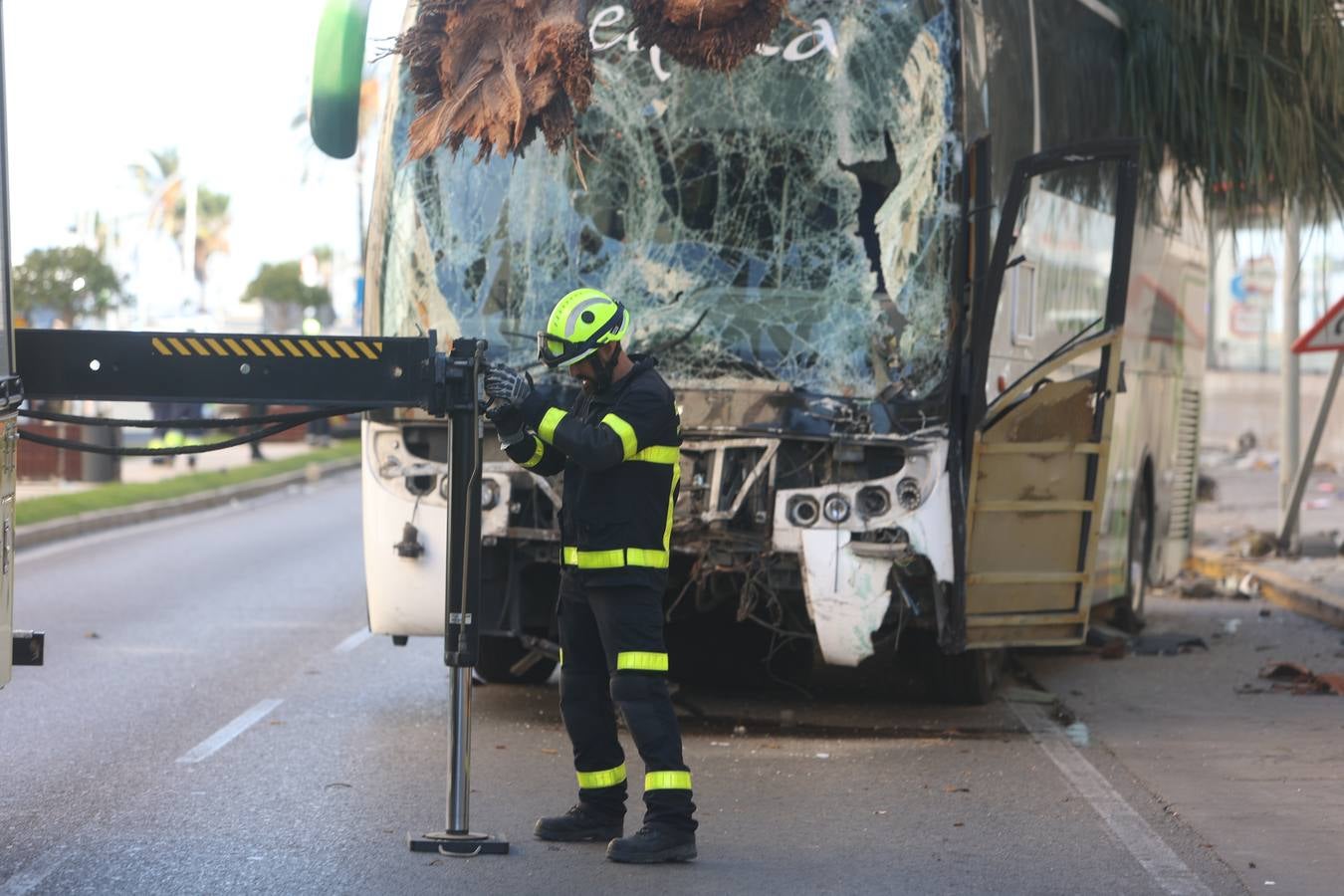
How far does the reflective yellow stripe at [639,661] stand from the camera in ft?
20.5

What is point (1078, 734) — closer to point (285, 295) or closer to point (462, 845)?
point (462, 845)

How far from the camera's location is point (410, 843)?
6301 mm

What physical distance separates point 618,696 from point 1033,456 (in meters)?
3.09

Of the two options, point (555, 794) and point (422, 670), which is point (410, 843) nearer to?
point (555, 794)

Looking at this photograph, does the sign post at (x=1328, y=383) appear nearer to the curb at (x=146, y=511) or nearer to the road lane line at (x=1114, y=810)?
the road lane line at (x=1114, y=810)

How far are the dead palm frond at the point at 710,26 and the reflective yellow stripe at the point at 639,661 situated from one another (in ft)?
9.16

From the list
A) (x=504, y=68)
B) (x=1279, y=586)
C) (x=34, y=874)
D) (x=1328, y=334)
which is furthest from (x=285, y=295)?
(x=34, y=874)

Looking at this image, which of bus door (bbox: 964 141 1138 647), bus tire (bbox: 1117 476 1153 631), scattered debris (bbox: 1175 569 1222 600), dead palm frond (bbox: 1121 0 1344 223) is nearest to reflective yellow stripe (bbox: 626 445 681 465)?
bus door (bbox: 964 141 1138 647)

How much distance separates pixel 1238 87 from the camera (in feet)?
34.1

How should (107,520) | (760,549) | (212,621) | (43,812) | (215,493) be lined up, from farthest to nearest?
(215,493) < (107,520) < (212,621) < (760,549) < (43,812)

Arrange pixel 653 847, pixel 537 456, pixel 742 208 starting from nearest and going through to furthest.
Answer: pixel 653 847 → pixel 537 456 → pixel 742 208

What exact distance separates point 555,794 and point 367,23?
2.95 meters

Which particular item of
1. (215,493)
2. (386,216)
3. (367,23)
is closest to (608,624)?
(367,23)

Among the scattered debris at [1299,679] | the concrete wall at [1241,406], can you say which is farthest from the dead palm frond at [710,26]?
the concrete wall at [1241,406]
